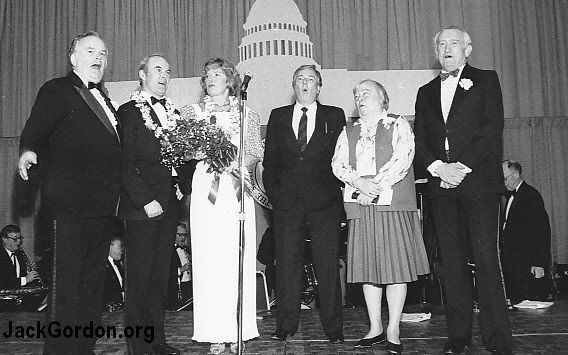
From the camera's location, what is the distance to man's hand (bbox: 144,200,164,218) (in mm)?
3477

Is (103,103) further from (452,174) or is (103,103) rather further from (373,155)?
(452,174)

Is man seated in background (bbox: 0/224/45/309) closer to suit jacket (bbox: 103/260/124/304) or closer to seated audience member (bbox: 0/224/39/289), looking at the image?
seated audience member (bbox: 0/224/39/289)

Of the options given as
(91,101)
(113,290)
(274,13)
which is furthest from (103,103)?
(274,13)

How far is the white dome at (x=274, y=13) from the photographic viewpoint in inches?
319

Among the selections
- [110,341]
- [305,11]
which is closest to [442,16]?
[305,11]

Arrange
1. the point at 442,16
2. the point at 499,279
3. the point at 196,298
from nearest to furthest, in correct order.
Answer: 1. the point at 499,279
2. the point at 196,298
3. the point at 442,16

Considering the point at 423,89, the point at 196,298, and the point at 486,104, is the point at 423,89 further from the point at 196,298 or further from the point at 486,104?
the point at 196,298

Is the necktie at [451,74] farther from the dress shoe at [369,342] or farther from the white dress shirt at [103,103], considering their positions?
the white dress shirt at [103,103]

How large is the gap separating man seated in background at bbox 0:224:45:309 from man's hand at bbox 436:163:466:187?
528 cm

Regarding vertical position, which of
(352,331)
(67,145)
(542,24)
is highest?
A: (542,24)

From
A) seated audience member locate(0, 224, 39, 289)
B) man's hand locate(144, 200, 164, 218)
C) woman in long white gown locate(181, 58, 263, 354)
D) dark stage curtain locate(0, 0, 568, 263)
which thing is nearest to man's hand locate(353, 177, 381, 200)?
woman in long white gown locate(181, 58, 263, 354)

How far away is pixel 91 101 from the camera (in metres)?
3.14

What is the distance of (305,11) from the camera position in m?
8.23

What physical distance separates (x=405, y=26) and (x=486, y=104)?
4.92 meters
